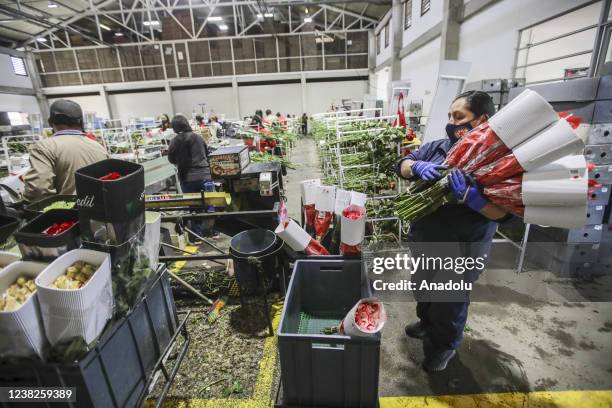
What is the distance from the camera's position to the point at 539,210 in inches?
48.9

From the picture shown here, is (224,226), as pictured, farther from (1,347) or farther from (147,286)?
(1,347)

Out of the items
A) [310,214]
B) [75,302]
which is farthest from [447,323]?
[75,302]

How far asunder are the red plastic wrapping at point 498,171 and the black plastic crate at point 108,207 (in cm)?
161

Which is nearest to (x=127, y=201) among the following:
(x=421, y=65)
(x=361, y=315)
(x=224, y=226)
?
(x=361, y=315)

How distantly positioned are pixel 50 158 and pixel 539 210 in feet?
10.7

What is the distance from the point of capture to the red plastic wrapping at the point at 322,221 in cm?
244

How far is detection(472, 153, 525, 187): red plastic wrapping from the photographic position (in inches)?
50.4

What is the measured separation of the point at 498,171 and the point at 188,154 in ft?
12.9

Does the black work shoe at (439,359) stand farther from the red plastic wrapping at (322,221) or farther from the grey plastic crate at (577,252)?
the grey plastic crate at (577,252)

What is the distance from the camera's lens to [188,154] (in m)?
4.24

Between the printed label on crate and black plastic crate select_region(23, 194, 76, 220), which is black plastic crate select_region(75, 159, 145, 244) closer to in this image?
the printed label on crate

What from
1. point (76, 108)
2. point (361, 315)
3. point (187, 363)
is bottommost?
point (187, 363)

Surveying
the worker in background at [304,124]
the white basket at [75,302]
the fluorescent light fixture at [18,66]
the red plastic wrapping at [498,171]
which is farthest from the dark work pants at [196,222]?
the fluorescent light fixture at [18,66]

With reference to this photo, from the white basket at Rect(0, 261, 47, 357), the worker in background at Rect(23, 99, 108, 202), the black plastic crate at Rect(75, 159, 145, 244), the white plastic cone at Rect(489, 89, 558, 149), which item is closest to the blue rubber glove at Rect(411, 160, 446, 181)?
the white plastic cone at Rect(489, 89, 558, 149)
